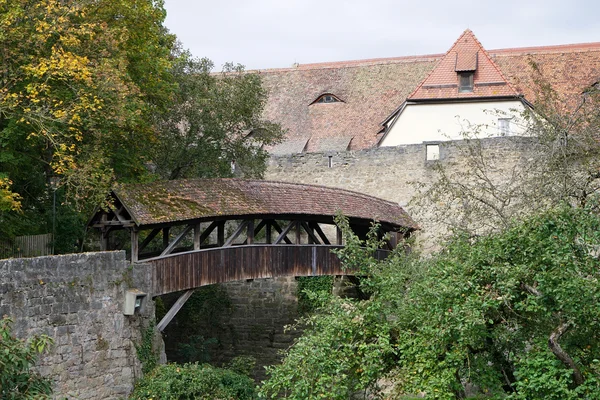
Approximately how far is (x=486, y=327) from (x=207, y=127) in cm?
1052

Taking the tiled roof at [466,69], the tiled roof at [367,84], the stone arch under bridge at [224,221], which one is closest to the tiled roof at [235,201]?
the stone arch under bridge at [224,221]

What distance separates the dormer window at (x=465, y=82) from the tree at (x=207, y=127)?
6933mm

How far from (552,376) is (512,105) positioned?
15.7 meters

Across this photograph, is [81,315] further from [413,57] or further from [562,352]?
[413,57]

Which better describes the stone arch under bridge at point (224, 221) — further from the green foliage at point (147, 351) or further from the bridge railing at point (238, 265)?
the green foliage at point (147, 351)

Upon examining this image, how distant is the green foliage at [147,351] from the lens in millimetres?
13859

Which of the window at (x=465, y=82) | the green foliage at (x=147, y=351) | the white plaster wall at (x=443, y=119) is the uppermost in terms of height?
the window at (x=465, y=82)

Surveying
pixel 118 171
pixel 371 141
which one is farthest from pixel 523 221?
pixel 371 141

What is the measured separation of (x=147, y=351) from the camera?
14.0m

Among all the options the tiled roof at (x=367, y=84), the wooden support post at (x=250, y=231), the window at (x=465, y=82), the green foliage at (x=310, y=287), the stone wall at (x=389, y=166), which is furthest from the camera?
the tiled roof at (x=367, y=84)

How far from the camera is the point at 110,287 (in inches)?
527

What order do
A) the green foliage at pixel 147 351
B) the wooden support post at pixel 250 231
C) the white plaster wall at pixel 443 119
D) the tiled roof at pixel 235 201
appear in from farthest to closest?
1. the white plaster wall at pixel 443 119
2. the wooden support post at pixel 250 231
3. the tiled roof at pixel 235 201
4. the green foliage at pixel 147 351

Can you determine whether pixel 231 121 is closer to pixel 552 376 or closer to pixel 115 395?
pixel 115 395

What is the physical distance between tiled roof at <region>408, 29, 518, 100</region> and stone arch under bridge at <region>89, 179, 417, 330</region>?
253 inches
